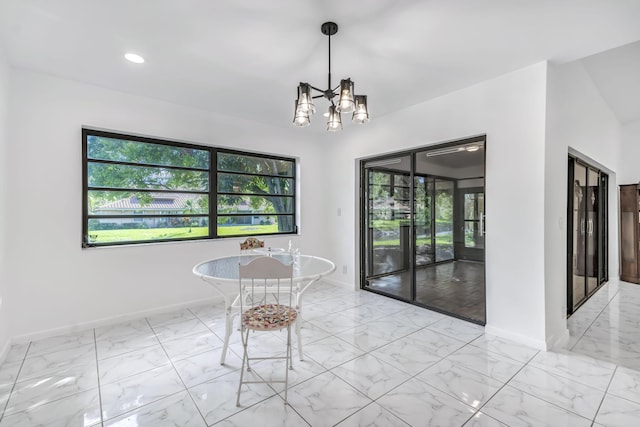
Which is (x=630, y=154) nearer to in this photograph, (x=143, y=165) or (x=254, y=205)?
(x=254, y=205)

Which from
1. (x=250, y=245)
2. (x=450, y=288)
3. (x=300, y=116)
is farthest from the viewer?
(x=450, y=288)

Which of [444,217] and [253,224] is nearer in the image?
[444,217]

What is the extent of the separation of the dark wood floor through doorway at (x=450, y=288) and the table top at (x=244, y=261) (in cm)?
189

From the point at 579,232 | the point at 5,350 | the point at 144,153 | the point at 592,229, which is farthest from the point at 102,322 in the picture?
the point at 592,229

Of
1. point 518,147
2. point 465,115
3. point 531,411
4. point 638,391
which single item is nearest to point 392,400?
point 531,411

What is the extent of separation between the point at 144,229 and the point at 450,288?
4.16m

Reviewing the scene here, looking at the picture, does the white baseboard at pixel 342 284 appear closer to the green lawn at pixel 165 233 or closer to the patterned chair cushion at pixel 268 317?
the green lawn at pixel 165 233

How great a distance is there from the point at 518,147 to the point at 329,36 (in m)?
2.10

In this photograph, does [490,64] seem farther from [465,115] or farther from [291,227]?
[291,227]

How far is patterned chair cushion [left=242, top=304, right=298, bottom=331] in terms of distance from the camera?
204cm

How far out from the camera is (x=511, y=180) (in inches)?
113

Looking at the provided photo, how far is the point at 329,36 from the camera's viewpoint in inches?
88.7

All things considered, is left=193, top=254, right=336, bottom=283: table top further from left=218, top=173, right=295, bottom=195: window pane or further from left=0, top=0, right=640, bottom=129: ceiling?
left=0, top=0, right=640, bottom=129: ceiling

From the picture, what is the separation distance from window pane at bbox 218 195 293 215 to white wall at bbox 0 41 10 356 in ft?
6.92
